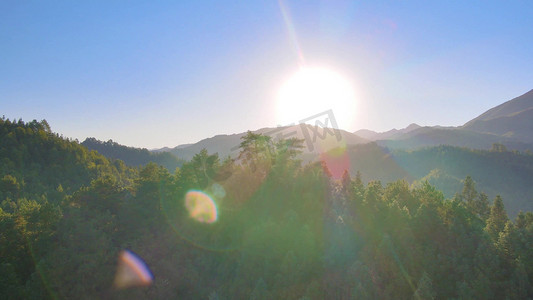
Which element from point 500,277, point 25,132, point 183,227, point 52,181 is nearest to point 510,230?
point 500,277

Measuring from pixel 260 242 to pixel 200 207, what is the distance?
34.5ft

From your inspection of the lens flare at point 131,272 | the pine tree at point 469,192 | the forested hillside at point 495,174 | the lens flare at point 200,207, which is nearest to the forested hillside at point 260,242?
the lens flare at point 200,207

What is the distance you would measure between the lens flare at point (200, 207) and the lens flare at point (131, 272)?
760 centimetres

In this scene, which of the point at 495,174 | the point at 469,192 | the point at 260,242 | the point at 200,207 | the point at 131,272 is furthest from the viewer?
the point at 495,174

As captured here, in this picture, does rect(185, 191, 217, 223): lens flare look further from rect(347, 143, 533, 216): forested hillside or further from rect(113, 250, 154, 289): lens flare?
rect(347, 143, 533, 216): forested hillside

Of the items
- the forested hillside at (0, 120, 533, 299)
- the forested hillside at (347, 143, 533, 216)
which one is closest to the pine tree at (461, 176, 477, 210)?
the forested hillside at (0, 120, 533, 299)

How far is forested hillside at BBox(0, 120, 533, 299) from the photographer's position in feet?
72.7

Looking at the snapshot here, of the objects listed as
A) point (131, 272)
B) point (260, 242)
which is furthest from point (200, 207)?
point (260, 242)

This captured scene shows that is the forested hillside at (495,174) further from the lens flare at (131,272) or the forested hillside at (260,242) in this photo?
the lens flare at (131,272)

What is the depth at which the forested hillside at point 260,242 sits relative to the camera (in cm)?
2216

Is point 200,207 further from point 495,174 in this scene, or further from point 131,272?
point 495,174

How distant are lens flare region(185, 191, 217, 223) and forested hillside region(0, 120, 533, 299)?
0.14 meters

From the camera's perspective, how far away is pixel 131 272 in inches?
1046

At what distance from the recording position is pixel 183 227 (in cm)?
3219
